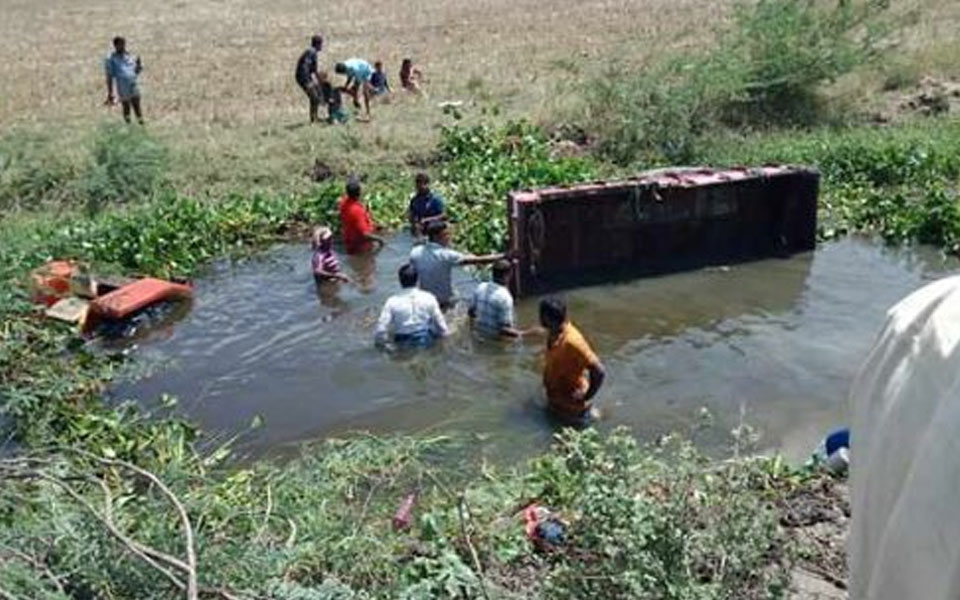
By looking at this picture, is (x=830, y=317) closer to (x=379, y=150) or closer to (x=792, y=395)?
(x=792, y=395)

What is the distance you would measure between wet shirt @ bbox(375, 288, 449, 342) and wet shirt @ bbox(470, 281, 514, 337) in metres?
0.41

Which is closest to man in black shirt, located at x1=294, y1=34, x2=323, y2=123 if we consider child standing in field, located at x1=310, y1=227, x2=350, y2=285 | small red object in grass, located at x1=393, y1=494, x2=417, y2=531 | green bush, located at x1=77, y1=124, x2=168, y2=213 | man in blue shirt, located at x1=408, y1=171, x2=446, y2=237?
green bush, located at x1=77, y1=124, x2=168, y2=213

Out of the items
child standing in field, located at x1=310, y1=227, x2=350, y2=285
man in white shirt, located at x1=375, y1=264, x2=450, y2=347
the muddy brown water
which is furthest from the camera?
child standing in field, located at x1=310, y1=227, x2=350, y2=285

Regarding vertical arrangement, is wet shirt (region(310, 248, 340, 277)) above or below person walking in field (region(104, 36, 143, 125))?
below

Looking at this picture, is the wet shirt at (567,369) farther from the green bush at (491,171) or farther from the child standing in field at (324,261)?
the green bush at (491,171)

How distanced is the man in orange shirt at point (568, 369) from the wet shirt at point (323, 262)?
452 centimetres

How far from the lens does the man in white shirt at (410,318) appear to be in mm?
11414

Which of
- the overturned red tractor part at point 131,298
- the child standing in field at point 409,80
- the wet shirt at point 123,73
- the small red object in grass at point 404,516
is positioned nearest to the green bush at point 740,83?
the child standing in field at point 409,80

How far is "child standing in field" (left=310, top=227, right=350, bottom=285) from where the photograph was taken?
1373 centimetres

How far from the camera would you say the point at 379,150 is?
62.2ft

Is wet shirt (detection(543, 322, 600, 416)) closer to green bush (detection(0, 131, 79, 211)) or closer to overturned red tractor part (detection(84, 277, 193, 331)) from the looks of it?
overturned red tractor part (detection(84, 277, 193, 331))

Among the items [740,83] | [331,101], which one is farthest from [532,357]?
[331,101]

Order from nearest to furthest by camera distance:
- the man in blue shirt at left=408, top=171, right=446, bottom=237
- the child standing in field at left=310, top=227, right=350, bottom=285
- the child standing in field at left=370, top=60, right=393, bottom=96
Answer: the child standing in field at left=310, top=227, right=350, bottom=285 < the man in blue shirt at left=408, top=171, right=446, bottom=237 < the child standing in field at left=370, top=60, right=393, bottom=96

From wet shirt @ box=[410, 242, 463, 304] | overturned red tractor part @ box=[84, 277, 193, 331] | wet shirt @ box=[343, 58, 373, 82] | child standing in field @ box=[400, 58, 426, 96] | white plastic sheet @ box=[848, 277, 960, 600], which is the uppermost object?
white plastic sheet @ box=[848, 277, 960, 600]
